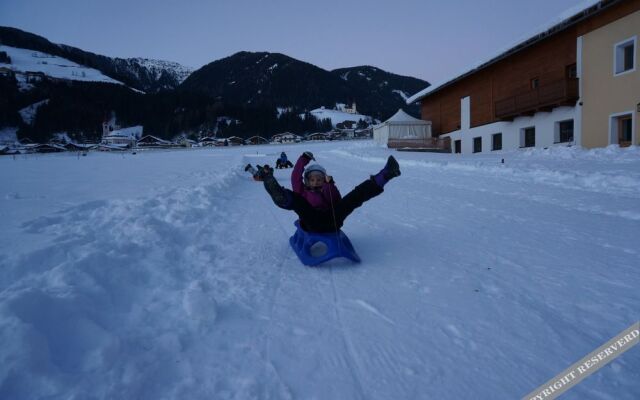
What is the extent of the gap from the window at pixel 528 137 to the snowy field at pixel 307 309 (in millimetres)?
17405

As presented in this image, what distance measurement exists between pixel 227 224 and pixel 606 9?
18.5 metres

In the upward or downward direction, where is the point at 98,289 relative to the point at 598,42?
downward

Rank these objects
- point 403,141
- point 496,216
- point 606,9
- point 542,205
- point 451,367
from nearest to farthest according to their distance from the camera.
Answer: point 451,367 → point 496,216 → point 542,205 → point 606,9 → point 403,141

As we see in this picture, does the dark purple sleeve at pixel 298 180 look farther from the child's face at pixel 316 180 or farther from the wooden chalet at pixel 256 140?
the wooden chalet at pixel 256 140

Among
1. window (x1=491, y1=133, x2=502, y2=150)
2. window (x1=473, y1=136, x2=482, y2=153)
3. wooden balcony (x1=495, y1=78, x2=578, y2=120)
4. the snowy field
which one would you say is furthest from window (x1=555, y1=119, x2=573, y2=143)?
the snowy field

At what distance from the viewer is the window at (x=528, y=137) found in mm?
20109

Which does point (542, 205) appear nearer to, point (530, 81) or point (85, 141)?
point (530, 81)

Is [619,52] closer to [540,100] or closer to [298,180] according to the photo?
[540,100]

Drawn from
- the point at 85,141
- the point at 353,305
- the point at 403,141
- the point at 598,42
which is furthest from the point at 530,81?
the point at 85,141

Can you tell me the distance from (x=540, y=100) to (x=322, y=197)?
741 inches

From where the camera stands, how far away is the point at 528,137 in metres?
20.5

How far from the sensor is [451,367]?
1948mm

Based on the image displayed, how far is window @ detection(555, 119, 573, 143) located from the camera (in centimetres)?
1764

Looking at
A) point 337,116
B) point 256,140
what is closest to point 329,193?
point 256,140
